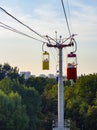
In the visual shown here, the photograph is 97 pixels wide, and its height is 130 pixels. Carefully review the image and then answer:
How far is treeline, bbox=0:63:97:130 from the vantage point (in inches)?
2571

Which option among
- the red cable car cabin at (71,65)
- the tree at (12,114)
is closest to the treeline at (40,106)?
the tree at (12,114)

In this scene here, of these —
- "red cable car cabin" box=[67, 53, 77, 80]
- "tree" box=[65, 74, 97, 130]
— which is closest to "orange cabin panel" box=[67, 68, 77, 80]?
"red cable car cabin" box=[67, 53, 77, 80]

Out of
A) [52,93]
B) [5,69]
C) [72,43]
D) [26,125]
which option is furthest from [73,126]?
[5,69]

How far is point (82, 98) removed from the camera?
9300 centimetres

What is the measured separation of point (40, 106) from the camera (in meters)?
81.8

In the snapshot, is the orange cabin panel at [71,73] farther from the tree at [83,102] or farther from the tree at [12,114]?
the tree at [83,102]

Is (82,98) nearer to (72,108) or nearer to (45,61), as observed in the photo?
(72,108)

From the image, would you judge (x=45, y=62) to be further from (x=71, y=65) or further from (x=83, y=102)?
(x=83, y=102)

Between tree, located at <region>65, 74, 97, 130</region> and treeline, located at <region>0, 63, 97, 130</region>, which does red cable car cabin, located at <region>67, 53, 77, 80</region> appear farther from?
tree, located at <region>65, 74, 97, 130</region>

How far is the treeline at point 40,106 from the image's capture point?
6531 cm

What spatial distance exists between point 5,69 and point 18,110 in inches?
3081

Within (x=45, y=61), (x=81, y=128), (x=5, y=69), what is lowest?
(x=81, y=128)

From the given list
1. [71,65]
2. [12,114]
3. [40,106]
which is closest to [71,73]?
[71,65]

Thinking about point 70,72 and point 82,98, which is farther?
point 82,98
